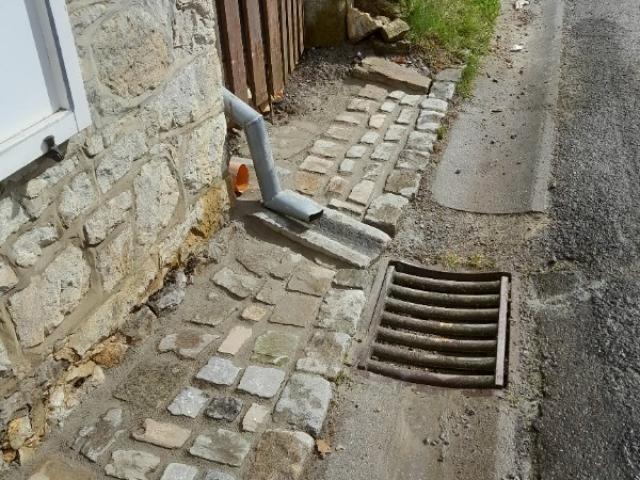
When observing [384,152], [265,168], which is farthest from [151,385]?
[384,152]

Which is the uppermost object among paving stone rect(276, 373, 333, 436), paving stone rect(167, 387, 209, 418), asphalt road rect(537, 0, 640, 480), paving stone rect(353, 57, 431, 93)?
paving stone rect(353, 57, 431, 93)

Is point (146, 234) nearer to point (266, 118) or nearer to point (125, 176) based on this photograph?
point (125, 176)

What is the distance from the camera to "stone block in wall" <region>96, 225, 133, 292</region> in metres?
2.85

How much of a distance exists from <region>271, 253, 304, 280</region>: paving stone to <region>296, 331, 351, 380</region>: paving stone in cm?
46

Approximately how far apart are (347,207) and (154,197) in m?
1.31

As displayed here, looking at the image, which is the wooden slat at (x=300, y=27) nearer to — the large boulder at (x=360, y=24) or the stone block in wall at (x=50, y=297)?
the large boulder at (x=360, y=24)

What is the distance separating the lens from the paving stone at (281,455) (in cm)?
Result: 257

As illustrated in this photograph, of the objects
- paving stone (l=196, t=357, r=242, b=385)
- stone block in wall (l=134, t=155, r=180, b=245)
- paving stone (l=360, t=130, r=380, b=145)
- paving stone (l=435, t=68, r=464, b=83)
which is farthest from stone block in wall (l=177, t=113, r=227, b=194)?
paving stone (l=435, t=68, r=464, b=83)

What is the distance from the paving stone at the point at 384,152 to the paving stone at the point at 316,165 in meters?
Answer: 0.33

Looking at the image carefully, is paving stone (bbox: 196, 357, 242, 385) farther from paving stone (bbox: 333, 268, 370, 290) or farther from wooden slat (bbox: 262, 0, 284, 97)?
wooden slat (bbox: 262, 0, 284, 97)

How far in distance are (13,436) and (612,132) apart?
4.32m

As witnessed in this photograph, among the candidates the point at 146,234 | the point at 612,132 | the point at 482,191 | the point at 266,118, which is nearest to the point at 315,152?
the point at 266,118

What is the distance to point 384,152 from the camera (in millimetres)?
4656

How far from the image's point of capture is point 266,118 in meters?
5.07
